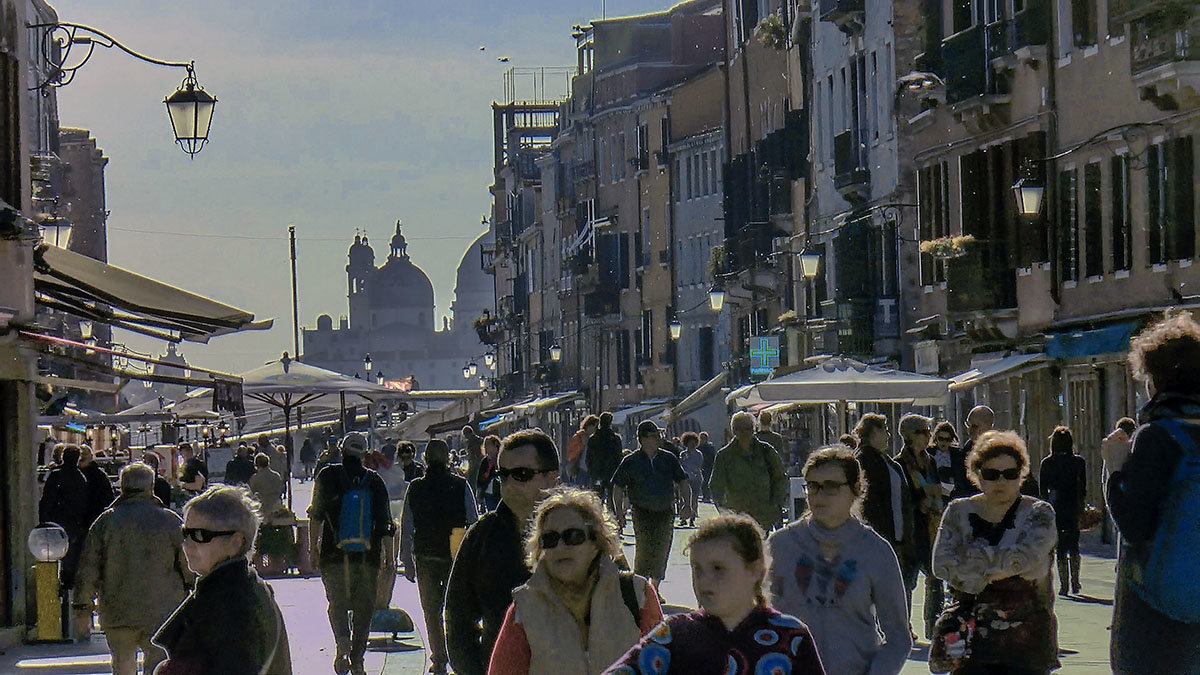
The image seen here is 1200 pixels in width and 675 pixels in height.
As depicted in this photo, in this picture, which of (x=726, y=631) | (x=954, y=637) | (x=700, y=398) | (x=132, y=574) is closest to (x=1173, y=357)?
(x=954, y=637)

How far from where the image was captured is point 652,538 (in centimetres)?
2105

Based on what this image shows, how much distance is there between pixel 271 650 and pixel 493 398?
107 meters

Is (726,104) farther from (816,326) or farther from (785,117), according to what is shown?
(816,326)

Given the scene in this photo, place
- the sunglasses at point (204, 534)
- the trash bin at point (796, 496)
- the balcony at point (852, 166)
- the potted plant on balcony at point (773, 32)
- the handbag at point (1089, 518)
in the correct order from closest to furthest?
the sunglasses at point (204, 534) < the handbag at point (1089, 518) < the trash bin at point (796, 496) < the balcony at point (852, 166) < the potted plant on balcony at point (773, 32)

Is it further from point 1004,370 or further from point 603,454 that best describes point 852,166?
point 603,454

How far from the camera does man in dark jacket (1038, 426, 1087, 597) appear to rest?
21469 millimetres

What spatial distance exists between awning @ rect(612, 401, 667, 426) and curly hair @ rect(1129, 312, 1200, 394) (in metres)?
66.0

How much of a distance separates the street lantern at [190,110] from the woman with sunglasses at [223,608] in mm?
12128

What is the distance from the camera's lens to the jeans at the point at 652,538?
69.0ft

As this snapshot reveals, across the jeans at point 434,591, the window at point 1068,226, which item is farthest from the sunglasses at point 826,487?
the window at point 1068,226

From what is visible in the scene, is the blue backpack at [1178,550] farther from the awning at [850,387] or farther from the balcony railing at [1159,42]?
the balcony railing at [1159,42]

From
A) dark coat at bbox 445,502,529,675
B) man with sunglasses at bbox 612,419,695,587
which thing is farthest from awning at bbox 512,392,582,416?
dark coat at bbox 445,502,529,675

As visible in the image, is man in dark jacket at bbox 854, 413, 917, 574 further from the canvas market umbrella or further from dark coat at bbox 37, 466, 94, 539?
the canvas market umbrella

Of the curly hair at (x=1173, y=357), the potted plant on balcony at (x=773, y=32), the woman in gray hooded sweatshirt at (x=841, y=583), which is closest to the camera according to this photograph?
the curly hair at (x=1173, y=357)
